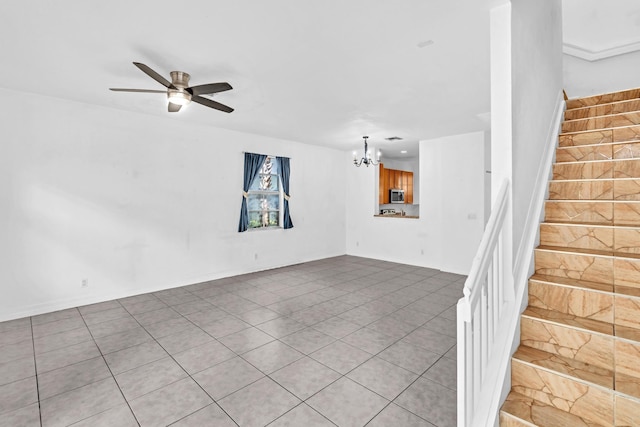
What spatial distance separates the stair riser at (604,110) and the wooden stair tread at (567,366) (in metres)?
2.82

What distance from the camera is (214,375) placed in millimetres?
2406

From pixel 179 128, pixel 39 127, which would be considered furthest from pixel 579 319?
pixel 39 127

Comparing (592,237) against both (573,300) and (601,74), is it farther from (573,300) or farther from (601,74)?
(601,74)

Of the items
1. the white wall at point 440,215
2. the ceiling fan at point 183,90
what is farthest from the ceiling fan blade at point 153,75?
the white wall at point 440,215

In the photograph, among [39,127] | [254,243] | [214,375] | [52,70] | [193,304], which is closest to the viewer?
[214,375]

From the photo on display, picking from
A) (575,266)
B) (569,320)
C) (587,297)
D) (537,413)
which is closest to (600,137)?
(575,266)

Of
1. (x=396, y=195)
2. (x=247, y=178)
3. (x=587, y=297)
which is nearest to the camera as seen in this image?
(x=587, y=297)

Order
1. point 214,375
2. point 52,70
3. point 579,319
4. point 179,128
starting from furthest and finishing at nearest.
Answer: point 179,128 < point 52,70 < point 214,375 < point 579,319

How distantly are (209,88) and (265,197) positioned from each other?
3579 millimetres

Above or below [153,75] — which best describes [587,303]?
below

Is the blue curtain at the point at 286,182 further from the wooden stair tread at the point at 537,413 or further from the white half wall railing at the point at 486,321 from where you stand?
the wooden stair tread at the point at 537,413

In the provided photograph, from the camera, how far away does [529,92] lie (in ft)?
7.33

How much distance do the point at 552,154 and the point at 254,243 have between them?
15.8 feet

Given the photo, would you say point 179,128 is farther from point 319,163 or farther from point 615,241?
point 615,241
